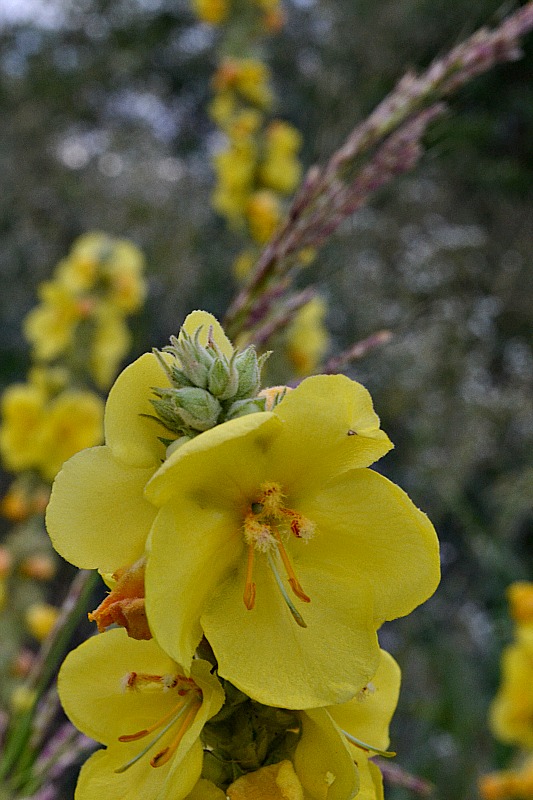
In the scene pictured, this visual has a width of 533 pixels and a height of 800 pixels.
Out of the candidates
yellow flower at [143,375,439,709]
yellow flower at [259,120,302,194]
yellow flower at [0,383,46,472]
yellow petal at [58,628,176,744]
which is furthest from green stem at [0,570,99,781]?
yellow flower at [259,120,302,194]

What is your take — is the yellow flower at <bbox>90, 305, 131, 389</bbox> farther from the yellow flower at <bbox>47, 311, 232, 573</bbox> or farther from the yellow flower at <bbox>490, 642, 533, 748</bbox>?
the yellow flower at <bbox>47, 311, 232, 573</bbox>

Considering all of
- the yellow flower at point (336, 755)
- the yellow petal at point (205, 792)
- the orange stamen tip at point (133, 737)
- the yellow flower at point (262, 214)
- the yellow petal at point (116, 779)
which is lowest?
the yellow flower at point (262, 214)

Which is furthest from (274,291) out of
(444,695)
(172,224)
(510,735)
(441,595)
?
(172,224)

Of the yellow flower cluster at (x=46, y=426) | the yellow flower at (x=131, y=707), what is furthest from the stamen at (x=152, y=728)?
the yellow flower cluster at (x=46, y=426)

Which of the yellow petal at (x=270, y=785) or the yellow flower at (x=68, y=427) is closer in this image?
the yellow petal at (x=270, y=785)

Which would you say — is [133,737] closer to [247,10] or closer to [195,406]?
[195,406]

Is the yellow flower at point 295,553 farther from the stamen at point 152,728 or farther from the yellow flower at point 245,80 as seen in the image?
the yellow flower at point 245,80

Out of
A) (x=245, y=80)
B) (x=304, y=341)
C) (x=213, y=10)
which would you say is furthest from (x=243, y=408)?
(x=213, y=10)
